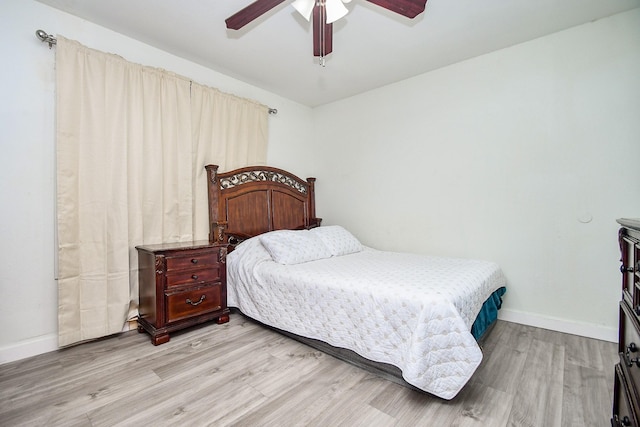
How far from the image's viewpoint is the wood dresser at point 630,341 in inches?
36.3

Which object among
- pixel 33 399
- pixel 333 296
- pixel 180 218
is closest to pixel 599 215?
pixel 333 296

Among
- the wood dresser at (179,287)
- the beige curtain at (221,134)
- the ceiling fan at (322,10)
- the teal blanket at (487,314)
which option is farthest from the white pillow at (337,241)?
the ceiling fan at (322,10)

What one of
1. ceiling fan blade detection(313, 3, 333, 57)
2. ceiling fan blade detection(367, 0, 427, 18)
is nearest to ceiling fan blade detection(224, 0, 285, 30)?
ceiling fan blade detection(313, 3, 333, 57)

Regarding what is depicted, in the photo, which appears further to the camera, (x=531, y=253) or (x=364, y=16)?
(x=531, y=253)

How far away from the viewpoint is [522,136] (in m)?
2.60

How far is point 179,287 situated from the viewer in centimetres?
232

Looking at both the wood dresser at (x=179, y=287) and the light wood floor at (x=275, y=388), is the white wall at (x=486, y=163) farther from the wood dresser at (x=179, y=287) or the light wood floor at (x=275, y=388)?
the wood dresser at (x=179, y=287)

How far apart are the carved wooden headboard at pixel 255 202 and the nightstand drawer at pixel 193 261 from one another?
338mm

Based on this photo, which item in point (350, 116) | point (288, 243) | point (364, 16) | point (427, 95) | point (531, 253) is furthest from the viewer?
point (350, 116)

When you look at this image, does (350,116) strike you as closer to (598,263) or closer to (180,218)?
(180,218)

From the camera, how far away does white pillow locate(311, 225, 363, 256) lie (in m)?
3.02

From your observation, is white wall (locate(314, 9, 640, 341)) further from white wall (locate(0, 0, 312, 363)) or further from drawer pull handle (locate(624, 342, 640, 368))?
white wall (locate(0, 0, 312, 363))

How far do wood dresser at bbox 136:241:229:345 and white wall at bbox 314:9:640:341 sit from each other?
195cm

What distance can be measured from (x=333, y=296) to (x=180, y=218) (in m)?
1.69
